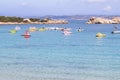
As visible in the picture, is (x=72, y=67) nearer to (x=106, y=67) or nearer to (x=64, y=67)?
(x=64, y=67)

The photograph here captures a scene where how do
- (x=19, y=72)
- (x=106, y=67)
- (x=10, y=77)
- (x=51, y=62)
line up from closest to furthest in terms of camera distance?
1. (x=10, y=77)
2. (x=19, y=72)
3. (x=106, y=67)
4. (x=51, y=62)

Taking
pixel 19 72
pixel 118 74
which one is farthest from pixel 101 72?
pixel 19 72

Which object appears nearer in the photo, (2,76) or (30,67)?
(2,76)

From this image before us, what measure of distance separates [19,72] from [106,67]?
25.3ft

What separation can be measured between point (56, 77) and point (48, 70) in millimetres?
3512

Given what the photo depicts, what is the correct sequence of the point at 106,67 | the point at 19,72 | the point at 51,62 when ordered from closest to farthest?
the point at 19,72, the point at 106,67, the point at 51,62

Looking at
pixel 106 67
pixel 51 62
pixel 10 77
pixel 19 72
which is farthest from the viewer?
pixel 51 62

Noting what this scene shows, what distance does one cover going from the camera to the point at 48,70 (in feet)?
104

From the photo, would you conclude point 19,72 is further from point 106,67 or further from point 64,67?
point 106,67

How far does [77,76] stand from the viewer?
2883cm

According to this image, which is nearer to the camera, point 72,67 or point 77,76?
point 77,76

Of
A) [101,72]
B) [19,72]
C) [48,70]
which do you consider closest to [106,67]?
[101,72]

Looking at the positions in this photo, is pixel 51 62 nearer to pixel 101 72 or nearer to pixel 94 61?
pixel 94 61

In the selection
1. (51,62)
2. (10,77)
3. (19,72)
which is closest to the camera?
(10,77)
